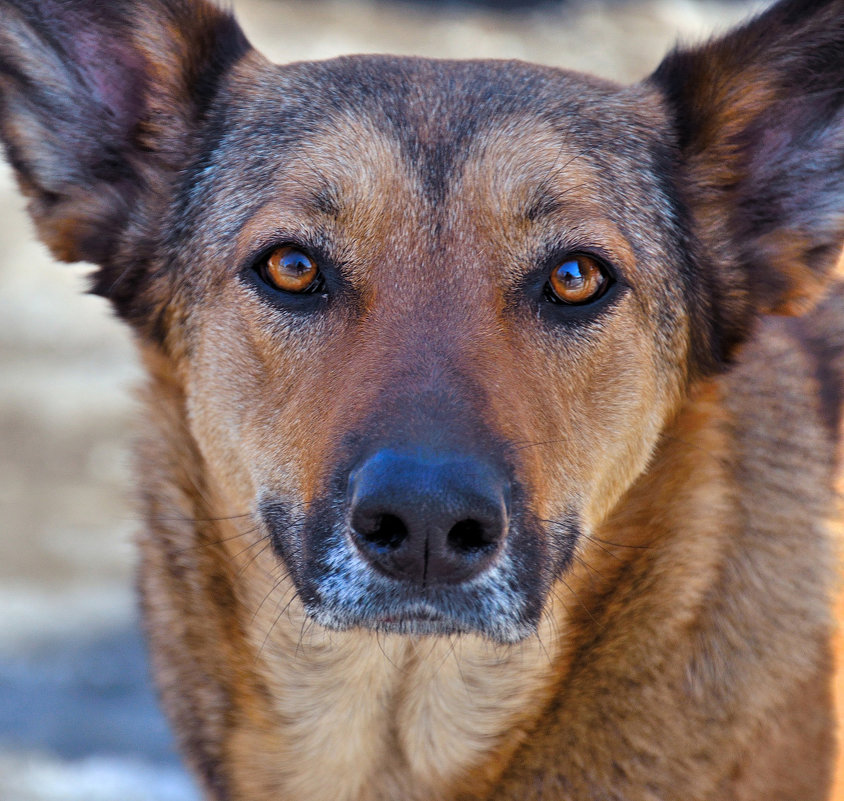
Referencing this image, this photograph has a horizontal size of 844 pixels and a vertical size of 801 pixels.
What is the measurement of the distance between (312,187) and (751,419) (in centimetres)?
138

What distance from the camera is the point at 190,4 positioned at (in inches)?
132

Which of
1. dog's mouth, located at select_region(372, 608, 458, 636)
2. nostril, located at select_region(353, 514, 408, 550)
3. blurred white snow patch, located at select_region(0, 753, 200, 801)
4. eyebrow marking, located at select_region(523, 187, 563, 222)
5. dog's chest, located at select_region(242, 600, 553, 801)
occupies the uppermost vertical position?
eyebrow marking, located at select_region(523, 187, 563, 222)

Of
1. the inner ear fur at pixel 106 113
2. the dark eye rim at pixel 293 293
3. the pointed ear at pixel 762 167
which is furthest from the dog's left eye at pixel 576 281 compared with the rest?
the inner ear fur at pixel 106 113

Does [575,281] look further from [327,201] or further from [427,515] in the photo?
[427,515]

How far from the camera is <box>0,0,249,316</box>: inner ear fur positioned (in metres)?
3.25

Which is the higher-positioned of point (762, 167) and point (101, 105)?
point (762, 167)

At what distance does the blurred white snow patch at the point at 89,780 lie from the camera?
459 cm

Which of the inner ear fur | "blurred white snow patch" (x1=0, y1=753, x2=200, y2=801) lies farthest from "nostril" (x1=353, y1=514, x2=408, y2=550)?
"blurred white snow patch" (x1=0, y1=753, x2=200, y2=801)

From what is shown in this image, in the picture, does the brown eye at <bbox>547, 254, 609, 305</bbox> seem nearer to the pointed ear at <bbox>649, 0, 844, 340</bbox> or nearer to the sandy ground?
the pointed ear at <bbox>649, 0, 844, 340</bbox>

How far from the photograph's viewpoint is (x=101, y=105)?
336 cm

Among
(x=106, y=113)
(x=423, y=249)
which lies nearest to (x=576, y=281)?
(x=423, y=249)

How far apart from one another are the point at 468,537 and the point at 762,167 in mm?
1510

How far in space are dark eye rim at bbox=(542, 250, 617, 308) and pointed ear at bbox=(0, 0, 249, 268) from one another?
118cm

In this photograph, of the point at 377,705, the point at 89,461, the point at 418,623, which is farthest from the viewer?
the point at 89,461
